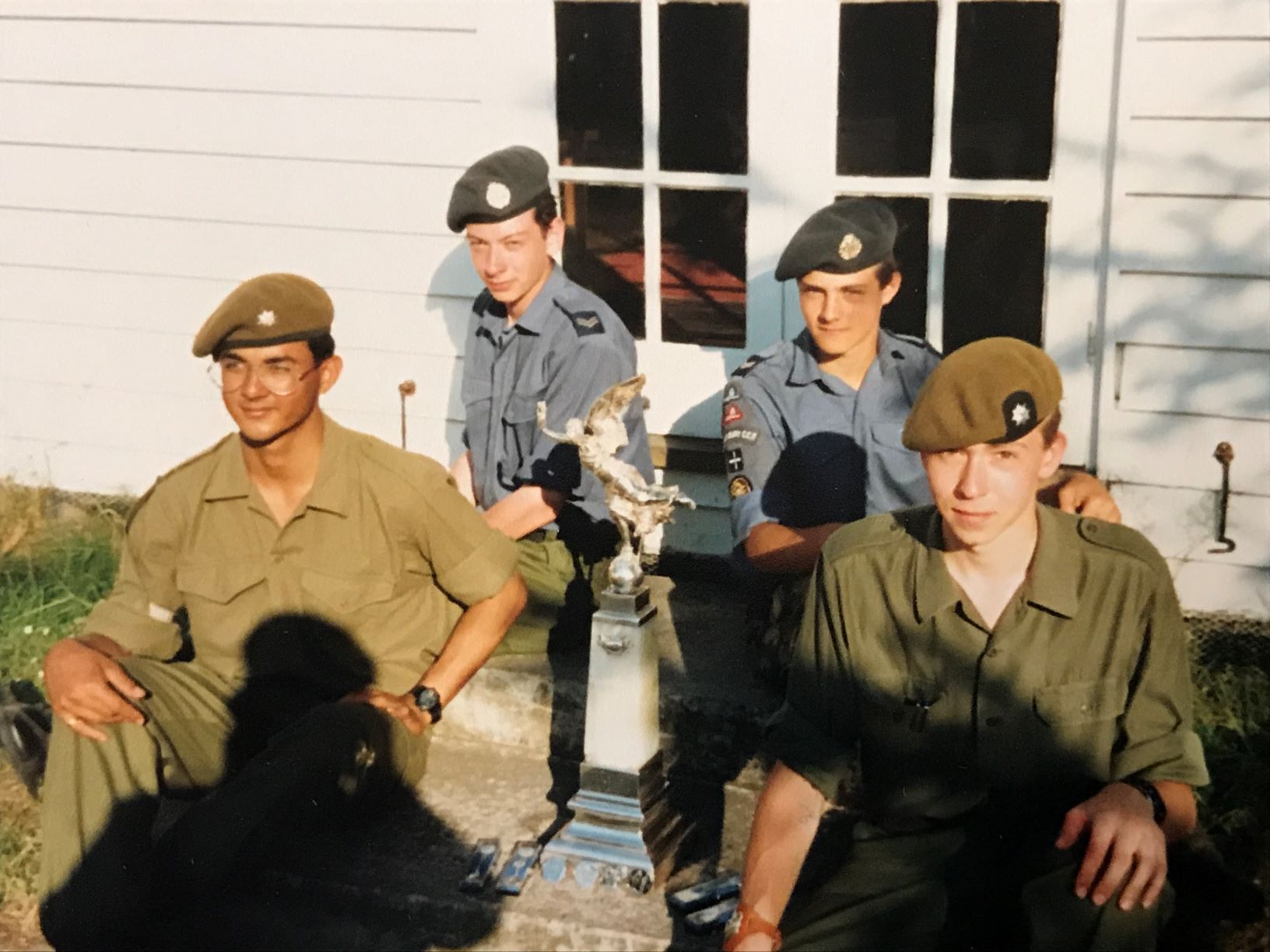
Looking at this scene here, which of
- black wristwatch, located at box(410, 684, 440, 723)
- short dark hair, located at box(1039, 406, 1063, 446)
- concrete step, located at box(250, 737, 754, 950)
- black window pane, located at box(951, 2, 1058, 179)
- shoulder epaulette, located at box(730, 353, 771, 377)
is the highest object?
black window pane, located at box(951, 2, 1058, 179)

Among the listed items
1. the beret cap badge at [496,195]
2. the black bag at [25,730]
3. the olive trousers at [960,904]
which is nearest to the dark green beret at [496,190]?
the beret cap badge at [496,195]

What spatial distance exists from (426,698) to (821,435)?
4.17 feet

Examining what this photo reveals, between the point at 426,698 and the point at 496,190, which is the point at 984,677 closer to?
the point at 426,698

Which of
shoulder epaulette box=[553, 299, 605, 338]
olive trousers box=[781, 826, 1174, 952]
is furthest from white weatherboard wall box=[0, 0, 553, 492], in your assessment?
olive trousers box=[781, 826, 1174, 952]

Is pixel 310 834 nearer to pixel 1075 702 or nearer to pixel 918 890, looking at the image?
pixel 918 890

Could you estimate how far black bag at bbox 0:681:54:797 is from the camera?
12.1 feet

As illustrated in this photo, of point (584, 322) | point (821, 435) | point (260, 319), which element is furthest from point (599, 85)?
point (260, 319)

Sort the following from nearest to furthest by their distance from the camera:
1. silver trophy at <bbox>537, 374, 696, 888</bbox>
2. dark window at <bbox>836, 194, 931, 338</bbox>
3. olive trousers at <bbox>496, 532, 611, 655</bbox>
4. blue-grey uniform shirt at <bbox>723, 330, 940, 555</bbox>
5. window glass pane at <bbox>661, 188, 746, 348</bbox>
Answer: silver trophy at <bbox>537, 374, 696, 888</bbox> → blue-grey uniform shirt at <bbox>723, 330, 940, 555</bbox> → olive trousers at <bbox>496, 532, 611, 655</bbox> → dark window at <bbox>836, 194, 931, 338</bbox> → window glass pane at <bbox>661, 188, 746, 348</bbox>

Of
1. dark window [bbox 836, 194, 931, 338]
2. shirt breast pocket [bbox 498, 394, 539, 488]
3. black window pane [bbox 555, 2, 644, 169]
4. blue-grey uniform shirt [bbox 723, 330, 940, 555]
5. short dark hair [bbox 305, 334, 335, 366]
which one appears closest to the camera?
short dark hair [bbox 305, 334, 335, 366]

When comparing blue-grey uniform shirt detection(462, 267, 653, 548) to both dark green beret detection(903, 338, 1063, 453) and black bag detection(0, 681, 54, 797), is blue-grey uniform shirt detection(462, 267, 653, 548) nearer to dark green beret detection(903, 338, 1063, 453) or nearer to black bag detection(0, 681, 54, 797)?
black bag detection(0, 681, 54, 797)

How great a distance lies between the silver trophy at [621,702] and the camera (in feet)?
10.5

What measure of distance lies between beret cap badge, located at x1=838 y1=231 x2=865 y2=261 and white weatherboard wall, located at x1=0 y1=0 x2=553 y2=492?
4.72 ft

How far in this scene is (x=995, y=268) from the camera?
438 cm

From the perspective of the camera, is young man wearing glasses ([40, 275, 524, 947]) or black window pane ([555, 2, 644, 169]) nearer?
young man wearing glasses ([40, 275, 524, 947])
